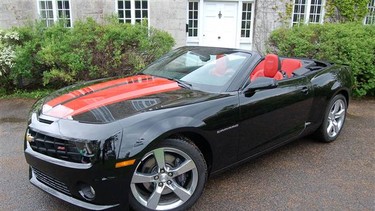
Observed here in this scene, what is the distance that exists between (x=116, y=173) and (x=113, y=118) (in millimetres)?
439

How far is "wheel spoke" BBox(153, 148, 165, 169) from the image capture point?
254 centimetres

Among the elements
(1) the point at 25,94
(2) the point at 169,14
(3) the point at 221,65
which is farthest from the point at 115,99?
(2) the point at 169,14

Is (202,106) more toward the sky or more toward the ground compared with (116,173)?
more toward the sky

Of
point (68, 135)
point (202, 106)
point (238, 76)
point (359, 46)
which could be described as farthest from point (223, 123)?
point (359, 46)

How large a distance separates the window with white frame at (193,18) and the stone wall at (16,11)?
536 centimetres

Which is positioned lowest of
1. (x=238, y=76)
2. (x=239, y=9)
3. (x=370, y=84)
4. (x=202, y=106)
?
(x=370, y=84)

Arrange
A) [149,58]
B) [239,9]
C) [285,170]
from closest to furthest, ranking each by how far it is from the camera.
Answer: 1. [285,170]
2. [149,58]
3. [239,9]

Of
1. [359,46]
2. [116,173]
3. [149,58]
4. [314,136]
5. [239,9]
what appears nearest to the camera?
[116,173]

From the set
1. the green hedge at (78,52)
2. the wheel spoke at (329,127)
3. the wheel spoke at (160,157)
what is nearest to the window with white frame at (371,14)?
the green hedge at (78,52)

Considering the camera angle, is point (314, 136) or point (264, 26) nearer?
point (314, 136)

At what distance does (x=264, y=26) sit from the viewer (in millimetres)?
11500

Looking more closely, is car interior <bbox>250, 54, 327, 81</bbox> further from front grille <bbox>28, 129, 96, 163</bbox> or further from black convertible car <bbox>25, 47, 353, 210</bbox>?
front grille <bbox>28, 129, 96, 163</bbox>

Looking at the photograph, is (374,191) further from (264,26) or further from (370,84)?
(264,26)

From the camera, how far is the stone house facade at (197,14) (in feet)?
35.1
